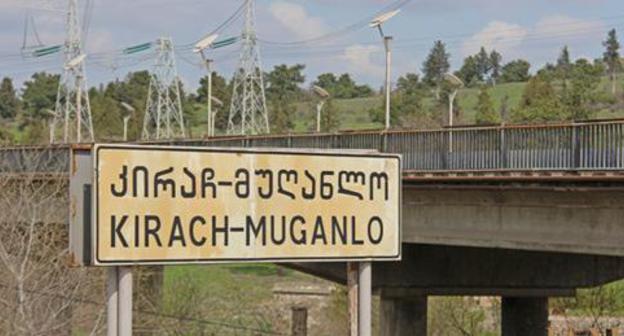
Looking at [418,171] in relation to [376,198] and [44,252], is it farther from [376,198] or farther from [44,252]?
[376,198]

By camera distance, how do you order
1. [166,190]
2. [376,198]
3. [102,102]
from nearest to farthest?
[166,190], [376,198], [102,102]

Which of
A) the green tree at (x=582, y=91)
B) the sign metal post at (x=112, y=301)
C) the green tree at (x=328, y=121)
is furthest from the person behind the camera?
the green tree at (x=328, y=121)

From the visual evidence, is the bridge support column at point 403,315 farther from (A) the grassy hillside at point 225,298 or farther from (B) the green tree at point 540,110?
(B) the green tree at point 540,110

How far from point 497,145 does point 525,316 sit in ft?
41.2

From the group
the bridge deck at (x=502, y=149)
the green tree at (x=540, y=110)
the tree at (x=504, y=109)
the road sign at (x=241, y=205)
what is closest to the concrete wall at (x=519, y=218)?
the bridge deck at (x=502, y=149)

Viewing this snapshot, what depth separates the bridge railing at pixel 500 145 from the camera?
917 inches

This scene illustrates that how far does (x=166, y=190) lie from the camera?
7.68 metres

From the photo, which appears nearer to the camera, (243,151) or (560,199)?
(243,151)

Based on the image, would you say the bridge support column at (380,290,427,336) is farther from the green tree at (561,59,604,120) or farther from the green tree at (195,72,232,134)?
the green tree at (195,72,232,134)

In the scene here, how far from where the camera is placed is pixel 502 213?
2542 cm

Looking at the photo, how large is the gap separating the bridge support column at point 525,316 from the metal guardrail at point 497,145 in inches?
377

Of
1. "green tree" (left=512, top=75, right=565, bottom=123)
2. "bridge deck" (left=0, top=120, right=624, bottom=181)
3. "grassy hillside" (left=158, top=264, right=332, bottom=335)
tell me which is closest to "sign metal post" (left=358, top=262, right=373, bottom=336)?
"bridge deck" (left=0, top=120, right=624, bottom=181)

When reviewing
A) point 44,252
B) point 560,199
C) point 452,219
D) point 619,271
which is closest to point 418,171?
point 452,219

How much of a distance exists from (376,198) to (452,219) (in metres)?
18.8
